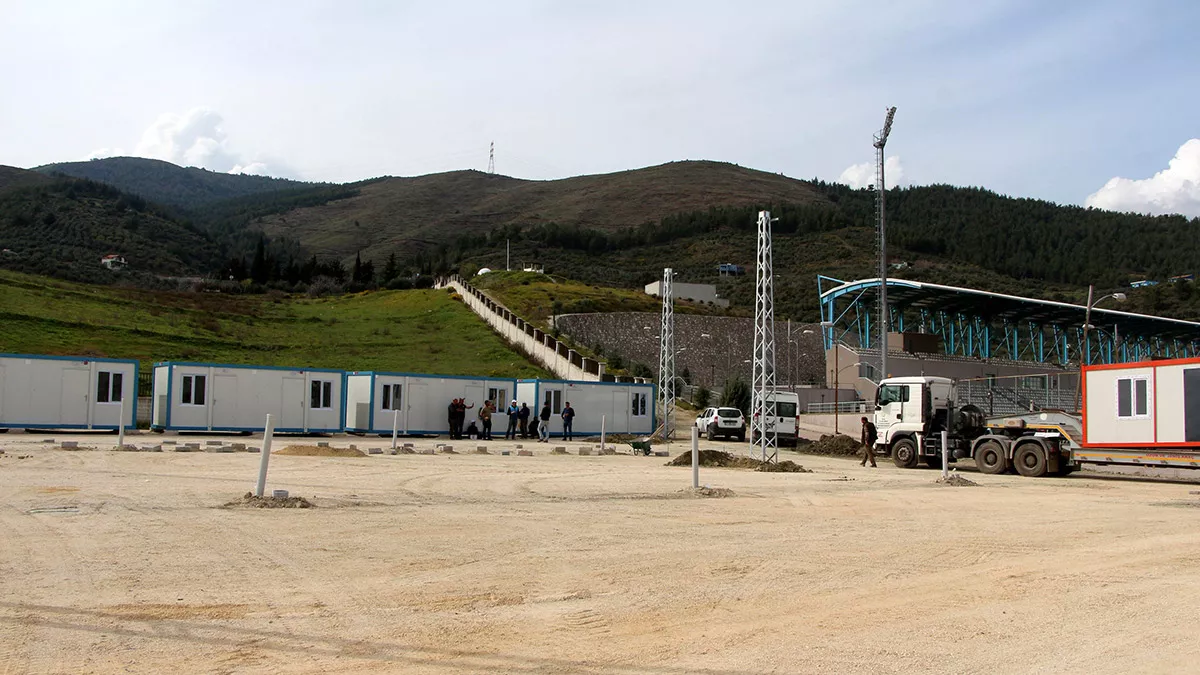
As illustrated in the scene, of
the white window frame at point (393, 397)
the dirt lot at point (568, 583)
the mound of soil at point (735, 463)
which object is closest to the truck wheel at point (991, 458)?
the mound of soil at point (735, 463)

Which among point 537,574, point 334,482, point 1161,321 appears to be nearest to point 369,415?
point 334,482

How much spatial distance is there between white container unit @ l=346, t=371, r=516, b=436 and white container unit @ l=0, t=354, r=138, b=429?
7.42m

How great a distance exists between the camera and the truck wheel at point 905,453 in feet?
94.0

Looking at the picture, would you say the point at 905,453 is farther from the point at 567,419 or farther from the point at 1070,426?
the point at 567,419

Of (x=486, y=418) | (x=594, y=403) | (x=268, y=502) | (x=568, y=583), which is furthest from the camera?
(x=594, y=403)

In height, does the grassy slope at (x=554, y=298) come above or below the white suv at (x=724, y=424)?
above

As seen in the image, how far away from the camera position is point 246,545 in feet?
32.0

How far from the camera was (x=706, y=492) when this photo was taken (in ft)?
56.6

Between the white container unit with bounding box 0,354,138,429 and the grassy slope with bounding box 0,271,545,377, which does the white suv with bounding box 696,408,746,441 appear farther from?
the white container unit with bounding box 0,354,138,429

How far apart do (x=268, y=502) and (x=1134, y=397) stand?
20769 mm

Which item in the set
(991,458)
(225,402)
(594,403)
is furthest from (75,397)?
(991,458)

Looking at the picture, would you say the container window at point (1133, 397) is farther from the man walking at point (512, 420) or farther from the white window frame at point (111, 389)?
the white window frame at point (111, 389)

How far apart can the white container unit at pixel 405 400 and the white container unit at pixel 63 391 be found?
7.42 metres

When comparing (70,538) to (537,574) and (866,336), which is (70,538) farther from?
(866,336)
